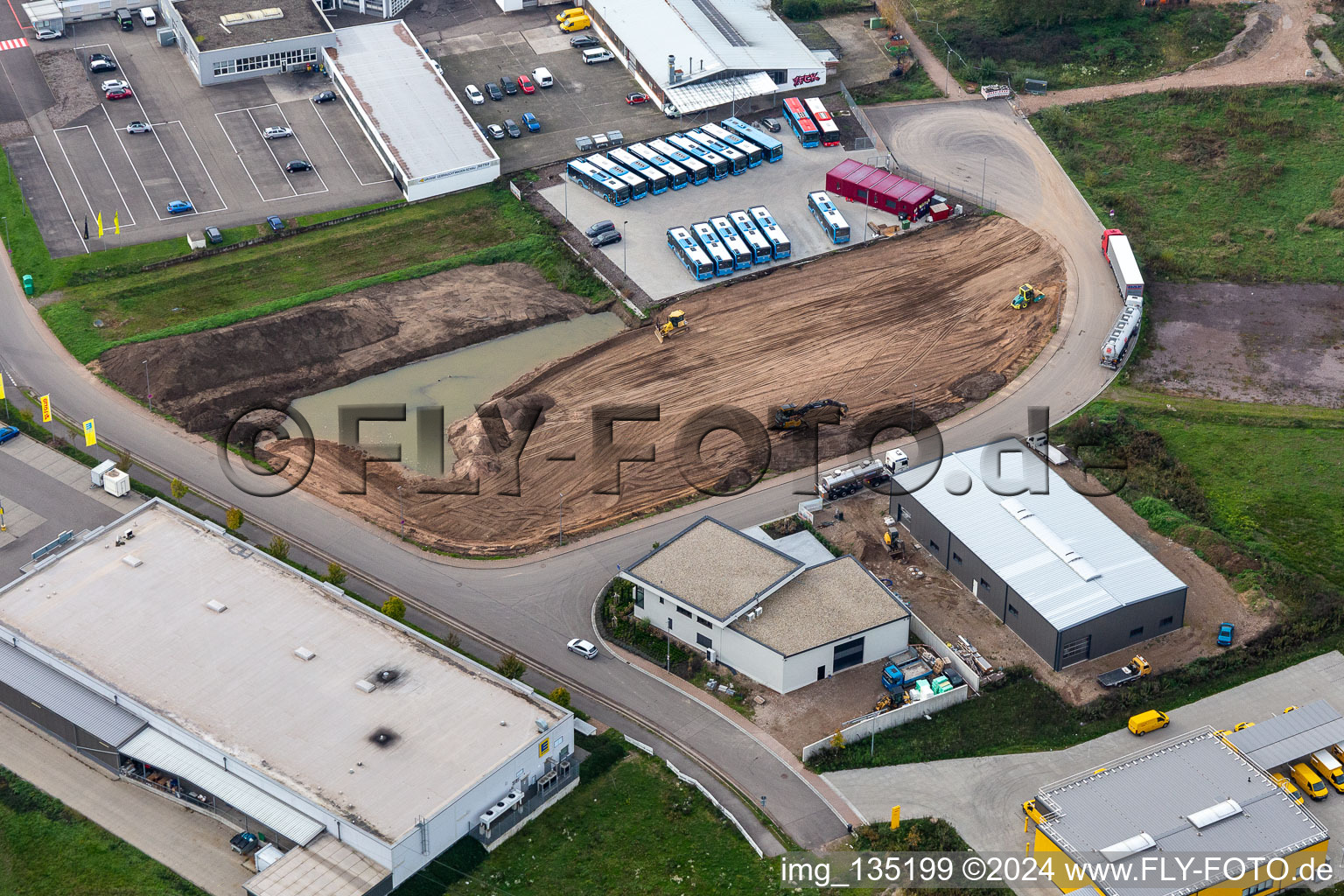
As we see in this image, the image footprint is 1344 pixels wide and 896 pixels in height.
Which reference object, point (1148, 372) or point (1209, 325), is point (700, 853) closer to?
point (1148, 372)

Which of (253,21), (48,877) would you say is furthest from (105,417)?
(253,21)

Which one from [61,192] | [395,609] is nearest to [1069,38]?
[61,192]

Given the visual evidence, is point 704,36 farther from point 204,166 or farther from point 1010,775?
point 1010,775

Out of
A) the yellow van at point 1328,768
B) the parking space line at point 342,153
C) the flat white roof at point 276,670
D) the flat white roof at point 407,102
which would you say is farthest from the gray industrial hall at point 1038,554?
the parking space line at point 342,153

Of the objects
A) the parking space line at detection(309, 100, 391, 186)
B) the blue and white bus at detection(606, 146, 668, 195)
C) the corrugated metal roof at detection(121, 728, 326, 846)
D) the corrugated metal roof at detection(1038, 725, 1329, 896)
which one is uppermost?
the parking space line at detection(309, 100, 391, 186)

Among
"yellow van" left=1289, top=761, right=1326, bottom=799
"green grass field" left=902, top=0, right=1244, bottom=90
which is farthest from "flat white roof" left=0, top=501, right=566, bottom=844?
"green grass field" left=902, top=0, right=1244, bottom=90

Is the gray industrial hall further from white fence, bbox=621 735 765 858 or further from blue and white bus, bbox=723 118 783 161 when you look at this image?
blue and white bus, bbox=723 118 783 161

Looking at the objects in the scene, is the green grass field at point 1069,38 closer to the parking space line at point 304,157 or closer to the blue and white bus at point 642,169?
the blue and white bus at point 642,169
